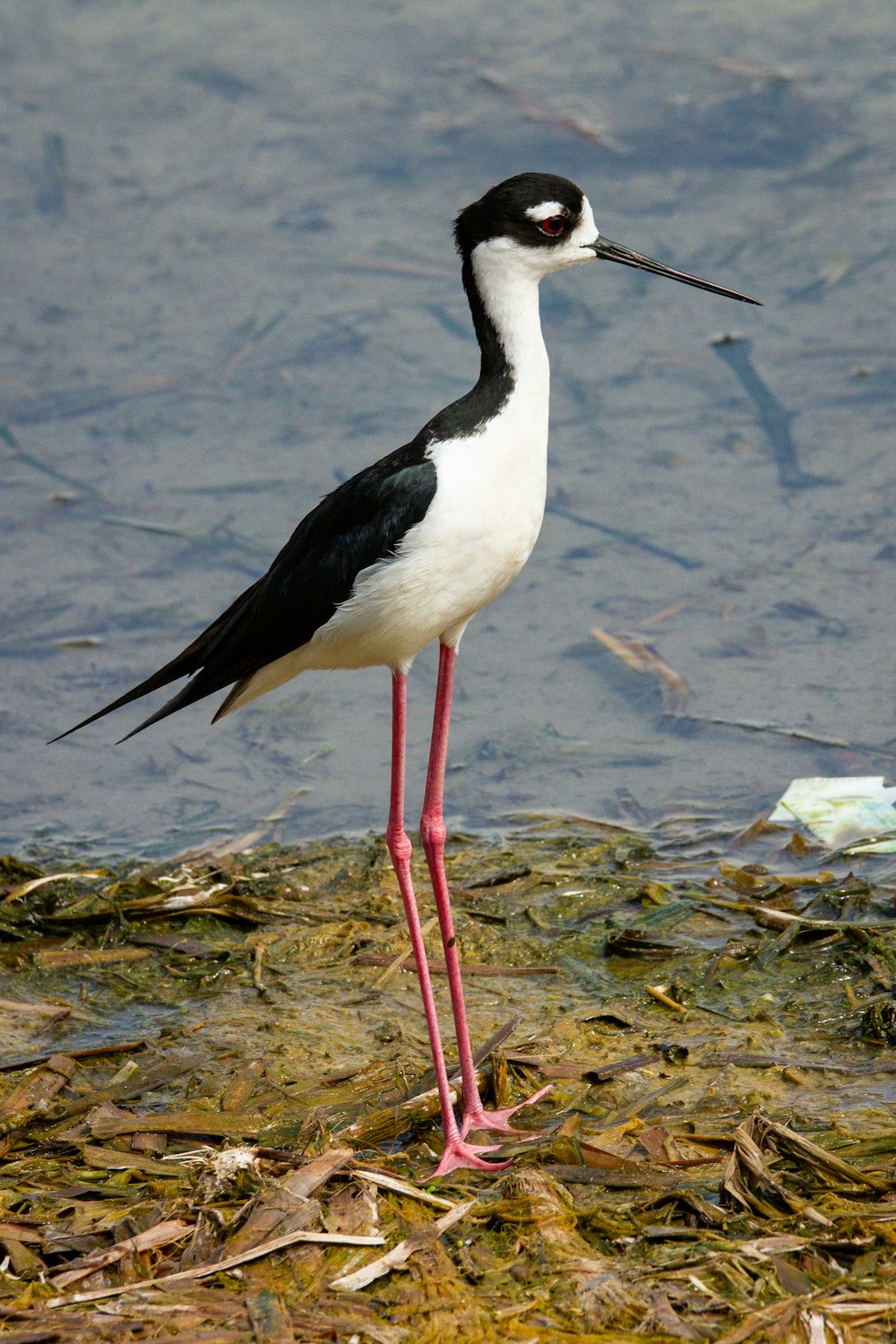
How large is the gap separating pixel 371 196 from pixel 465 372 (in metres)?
2.15

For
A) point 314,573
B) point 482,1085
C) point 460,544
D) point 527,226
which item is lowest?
point 482,1085

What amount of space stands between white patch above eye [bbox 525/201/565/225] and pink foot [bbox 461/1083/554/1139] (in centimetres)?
230

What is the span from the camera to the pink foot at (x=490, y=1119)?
4.06 m

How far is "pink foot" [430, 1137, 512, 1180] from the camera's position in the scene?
12.5 ft

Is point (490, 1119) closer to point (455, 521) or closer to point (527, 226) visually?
point (455, 521)

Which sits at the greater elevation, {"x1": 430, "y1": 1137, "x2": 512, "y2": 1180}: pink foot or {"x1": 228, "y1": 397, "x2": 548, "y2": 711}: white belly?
{"x1": 228, "y1": 397, "x2": 548, "y2": 711}: white belly

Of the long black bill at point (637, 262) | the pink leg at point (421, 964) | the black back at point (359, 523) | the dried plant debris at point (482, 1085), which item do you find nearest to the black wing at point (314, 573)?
the black back at point (359, 523)

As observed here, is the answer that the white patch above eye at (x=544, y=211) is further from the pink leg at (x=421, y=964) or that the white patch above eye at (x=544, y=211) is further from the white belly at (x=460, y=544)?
the pink leg at (x=421, y=964)

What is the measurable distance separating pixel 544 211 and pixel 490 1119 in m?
2.36

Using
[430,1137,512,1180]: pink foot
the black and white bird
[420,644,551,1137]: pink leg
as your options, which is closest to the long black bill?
the black and white bird

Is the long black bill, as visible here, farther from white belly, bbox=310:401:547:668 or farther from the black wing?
the black wing

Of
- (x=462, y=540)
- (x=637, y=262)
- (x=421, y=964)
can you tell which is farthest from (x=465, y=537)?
(x=421, y=964)

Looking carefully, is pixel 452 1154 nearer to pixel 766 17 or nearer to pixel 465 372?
pixel 465 372

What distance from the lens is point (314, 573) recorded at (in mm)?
4336
